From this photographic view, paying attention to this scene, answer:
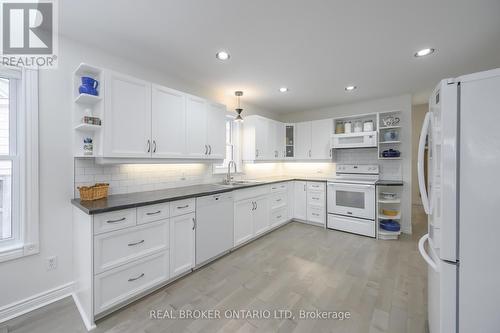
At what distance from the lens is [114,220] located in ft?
5.81

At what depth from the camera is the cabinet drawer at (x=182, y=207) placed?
2221 millimetres

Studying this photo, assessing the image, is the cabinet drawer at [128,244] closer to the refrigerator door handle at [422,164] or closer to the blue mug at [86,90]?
the blue mug at [86,90]

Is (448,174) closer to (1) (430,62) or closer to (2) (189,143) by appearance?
(1) (430,62)

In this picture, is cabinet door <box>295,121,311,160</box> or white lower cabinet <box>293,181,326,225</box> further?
cabinet door <box>295,121,311,160</box>

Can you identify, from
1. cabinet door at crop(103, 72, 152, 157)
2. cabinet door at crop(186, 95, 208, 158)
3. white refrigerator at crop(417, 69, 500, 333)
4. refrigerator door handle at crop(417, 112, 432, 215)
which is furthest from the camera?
cabinet door at crop(186, 95, 208, 158)

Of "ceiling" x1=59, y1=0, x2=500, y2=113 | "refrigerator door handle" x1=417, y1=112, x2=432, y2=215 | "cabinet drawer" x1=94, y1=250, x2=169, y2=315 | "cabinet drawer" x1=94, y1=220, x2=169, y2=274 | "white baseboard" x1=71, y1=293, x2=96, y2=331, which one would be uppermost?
"ceiling" x1=59, y1=0, x2=500, y2=113

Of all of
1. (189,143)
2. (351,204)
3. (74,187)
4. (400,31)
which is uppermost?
(400,31)

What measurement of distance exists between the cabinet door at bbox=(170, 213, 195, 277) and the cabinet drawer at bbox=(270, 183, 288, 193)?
1817mm

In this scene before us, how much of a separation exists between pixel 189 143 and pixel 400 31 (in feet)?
8.62

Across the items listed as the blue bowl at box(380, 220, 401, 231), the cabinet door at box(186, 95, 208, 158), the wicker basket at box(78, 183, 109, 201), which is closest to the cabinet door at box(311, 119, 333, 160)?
the blue bowl at box(380, 220, 401, 231)

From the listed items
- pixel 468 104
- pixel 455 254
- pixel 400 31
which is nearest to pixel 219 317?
pixel 455 254

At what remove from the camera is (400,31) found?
194 cm

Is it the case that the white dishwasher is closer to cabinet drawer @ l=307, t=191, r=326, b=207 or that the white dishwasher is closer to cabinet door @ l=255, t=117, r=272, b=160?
cabinet door @ l=255, t=117, r=272, b=160

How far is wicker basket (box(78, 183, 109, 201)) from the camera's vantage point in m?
2.02
